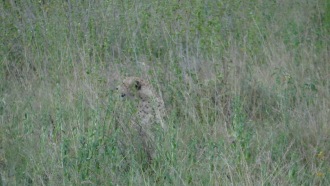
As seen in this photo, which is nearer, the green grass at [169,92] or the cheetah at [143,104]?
the green grass at [169,92]

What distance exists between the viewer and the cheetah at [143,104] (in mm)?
4762

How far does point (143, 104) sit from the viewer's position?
523 centimetres

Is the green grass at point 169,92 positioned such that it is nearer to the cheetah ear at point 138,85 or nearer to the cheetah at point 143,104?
the cheetah at point 143,104

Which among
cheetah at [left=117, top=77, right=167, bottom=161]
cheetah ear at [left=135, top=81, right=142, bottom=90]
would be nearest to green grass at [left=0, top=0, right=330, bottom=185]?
cheetah at [left=117, top=77, right=167, bottom=161]

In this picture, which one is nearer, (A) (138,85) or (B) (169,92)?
(A) (138,85)

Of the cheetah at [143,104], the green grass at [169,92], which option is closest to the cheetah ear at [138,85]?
the cheetah at [143,104]

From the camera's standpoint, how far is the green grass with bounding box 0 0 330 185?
4.27 meters

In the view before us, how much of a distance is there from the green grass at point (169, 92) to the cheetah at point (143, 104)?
0.11m

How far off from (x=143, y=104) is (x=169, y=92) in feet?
1.38

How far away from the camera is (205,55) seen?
599 centimetres

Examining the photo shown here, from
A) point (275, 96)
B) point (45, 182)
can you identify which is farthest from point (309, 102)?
point (45, 182)

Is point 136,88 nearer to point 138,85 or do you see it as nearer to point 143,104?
point 138,85

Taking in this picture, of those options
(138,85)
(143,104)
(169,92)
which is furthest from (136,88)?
(169,92)

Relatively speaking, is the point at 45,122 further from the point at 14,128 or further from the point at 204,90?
the point at 204,90
